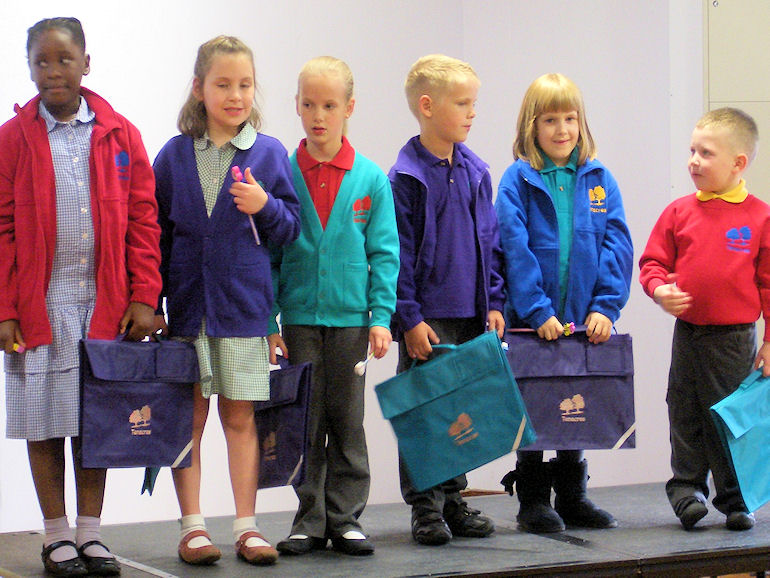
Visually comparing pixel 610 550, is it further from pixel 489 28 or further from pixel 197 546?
pixel 489 28

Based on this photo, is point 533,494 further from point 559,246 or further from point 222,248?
point 222,248

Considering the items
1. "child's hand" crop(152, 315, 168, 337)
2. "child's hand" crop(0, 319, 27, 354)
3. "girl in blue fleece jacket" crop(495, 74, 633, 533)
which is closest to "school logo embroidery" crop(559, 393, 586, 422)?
"girl in blue fleece jacket" crop(495, 74, 633, 533)

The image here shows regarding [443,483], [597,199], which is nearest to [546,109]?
[597,199]

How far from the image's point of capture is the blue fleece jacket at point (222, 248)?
279 centimetres

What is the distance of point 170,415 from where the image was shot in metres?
2.78

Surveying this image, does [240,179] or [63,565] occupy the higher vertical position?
[240,179]

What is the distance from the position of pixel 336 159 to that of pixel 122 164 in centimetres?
59

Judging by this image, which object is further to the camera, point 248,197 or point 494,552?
point 494,552

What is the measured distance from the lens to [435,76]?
124 inches

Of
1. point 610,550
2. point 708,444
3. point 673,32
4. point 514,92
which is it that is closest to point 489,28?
point 514,92

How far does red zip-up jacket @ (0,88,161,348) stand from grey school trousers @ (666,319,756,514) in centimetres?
167

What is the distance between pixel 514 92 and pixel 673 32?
2.51 feet

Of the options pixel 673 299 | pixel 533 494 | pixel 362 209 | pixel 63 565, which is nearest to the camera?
pixel 63 565

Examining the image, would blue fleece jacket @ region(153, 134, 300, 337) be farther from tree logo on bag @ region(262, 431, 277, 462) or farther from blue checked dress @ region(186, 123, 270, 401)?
tree logo on bag @ region(262, 431, 277, 462)
